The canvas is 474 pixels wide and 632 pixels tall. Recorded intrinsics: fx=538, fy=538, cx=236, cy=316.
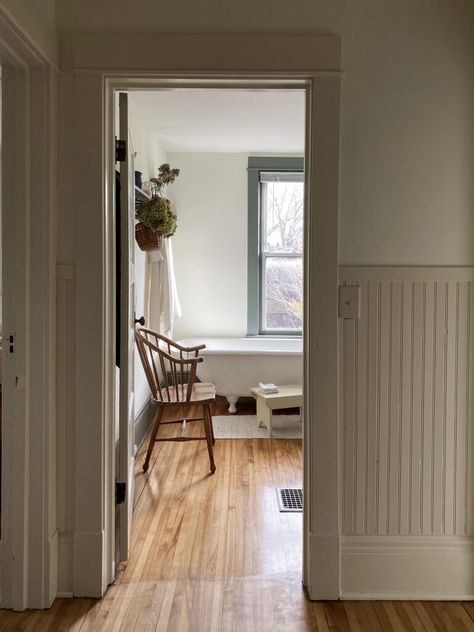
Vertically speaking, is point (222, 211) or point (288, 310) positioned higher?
point (222, 211)

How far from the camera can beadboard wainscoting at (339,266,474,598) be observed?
2.12 metres

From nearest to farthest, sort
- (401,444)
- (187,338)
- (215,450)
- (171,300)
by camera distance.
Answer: (401,444) → (215,450) → (171,300) → (187,338)

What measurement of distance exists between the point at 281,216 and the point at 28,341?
388 cm

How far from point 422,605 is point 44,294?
187 centimetres

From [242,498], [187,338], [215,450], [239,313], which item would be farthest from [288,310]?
[242,498]

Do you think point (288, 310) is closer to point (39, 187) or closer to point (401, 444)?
point (401, 444)

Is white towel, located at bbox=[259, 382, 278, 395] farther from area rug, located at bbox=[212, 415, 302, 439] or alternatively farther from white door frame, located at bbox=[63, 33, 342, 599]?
white door frame, located at bbox=[63, 33, 342, 599]

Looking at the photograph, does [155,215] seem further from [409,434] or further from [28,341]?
[409,434]

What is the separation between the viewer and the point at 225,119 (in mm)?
4262

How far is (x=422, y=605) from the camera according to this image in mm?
2070

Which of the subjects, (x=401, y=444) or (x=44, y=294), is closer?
(x=44, y=294)

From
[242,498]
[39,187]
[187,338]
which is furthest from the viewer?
[187,338]

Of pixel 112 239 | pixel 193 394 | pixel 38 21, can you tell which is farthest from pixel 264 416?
pixel 38 21

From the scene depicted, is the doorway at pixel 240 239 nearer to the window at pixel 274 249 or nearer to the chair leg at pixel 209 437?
the window at pixel 274 249
